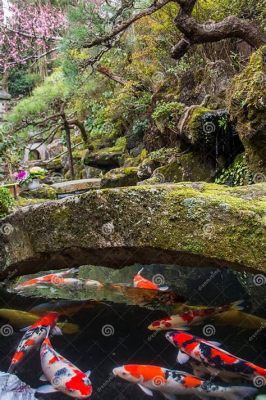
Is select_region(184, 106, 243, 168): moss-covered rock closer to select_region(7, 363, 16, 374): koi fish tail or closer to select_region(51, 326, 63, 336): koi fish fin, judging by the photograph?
select_region(51, 326, 63, 336): koi fish fin

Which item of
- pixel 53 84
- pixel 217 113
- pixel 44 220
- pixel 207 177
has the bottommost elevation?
pixel 207 177

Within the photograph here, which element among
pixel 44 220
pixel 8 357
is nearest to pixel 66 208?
pixel 44 220

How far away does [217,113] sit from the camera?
7277mm

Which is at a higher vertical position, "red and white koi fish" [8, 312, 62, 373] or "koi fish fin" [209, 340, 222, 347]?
"red and white koi fish" [8, 312, 62, 373]

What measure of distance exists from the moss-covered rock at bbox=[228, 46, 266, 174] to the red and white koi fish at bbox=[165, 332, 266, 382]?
3.29 m

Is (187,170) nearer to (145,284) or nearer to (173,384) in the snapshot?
(145,284)

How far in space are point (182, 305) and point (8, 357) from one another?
1677mm

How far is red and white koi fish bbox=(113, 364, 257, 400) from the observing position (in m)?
2.54

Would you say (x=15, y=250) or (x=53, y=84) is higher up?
(x=53, y=84)

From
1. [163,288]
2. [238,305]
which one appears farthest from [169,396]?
[163,288]

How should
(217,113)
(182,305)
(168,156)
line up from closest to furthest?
(182,305) → (217,113) → (168,156)

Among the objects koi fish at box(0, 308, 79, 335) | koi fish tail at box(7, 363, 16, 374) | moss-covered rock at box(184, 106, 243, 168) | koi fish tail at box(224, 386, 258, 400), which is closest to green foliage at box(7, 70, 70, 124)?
moss-covered rock at box(184, 106, 243, 168)

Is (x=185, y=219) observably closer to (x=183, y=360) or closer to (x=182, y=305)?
(x=183, y=360)

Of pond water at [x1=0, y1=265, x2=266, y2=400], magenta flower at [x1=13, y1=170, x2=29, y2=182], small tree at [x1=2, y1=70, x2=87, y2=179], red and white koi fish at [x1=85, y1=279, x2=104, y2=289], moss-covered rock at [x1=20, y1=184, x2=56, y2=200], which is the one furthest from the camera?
small tree at [x1=2, y1=70, x2=87, y2=179]
